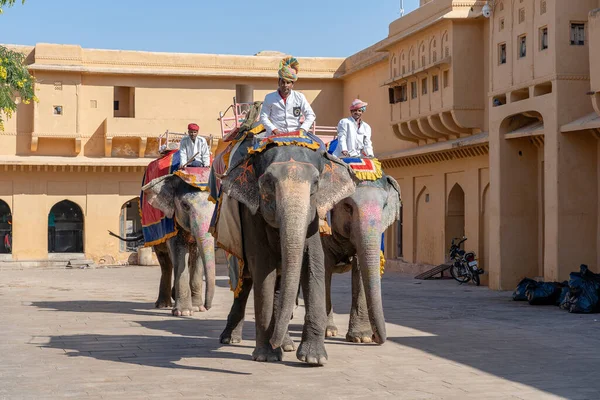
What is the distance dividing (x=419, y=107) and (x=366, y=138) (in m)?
16.2

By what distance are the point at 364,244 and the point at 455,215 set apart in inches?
684

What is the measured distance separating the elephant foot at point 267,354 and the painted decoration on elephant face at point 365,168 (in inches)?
75.8

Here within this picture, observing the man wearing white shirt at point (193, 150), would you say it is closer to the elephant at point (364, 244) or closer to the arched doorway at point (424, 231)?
the elephant at point (364, 244)

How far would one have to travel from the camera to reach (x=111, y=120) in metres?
34.0

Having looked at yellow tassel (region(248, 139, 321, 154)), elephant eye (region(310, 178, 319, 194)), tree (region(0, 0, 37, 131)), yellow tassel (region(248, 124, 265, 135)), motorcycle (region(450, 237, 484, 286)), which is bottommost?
motorcycle (region(450, 237, 484, 286))

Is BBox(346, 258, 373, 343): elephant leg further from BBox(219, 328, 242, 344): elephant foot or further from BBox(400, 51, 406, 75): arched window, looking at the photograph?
BBox(400, 51, 406, 75): arched window

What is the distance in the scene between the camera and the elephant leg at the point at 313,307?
8406 millimetres

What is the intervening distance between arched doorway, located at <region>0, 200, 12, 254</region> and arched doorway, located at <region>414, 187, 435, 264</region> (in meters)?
14.1

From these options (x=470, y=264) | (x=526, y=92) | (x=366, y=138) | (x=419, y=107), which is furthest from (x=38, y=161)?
(x=366, y=138)

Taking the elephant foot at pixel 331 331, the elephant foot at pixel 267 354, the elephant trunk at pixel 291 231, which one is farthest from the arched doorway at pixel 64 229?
the elephant trunk at pixel 291 231

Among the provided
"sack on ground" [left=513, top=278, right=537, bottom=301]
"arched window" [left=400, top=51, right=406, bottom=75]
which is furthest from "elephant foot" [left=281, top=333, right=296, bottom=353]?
"arched window" [left=400, top=51, right=406, bottom=75]

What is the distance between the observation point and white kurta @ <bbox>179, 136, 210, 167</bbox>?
13930 millimetres

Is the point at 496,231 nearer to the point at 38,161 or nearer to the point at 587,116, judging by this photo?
the point at 587,116

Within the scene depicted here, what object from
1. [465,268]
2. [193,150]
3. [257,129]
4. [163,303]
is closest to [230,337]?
[257,129]
